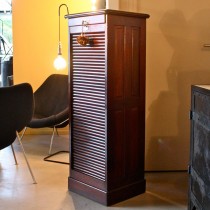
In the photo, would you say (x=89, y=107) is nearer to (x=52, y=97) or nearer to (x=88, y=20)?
(x=88, y=20)

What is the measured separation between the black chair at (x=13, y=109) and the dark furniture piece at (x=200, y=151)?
55.7 inches

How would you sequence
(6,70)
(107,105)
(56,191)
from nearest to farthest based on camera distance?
1. (107,105)
2. (56,191)
3. (6,70)

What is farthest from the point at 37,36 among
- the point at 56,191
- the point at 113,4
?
Result: the point at 56,191

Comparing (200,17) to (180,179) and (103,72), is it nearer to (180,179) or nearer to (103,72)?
(103,72)

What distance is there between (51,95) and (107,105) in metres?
2.16

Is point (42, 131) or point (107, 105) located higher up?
point (107, 105)

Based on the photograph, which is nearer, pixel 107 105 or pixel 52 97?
pixel 107 105

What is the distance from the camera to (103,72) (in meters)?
2.90

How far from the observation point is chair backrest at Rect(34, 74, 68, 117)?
4.84 metres

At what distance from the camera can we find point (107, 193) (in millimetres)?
2994

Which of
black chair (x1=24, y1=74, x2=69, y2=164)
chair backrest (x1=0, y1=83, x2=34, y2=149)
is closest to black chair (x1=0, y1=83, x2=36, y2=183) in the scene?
chair backrest (x1=0, y1=83, x2=34, y2=149)

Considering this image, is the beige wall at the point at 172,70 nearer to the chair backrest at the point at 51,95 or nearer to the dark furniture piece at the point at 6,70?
the chair backrest at the point at 51,95

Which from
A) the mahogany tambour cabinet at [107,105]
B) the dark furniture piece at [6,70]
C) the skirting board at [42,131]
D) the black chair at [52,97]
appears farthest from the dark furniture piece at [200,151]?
the dark furniture piece at [6,70]

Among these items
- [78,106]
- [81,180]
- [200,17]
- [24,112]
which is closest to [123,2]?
[200,17]
